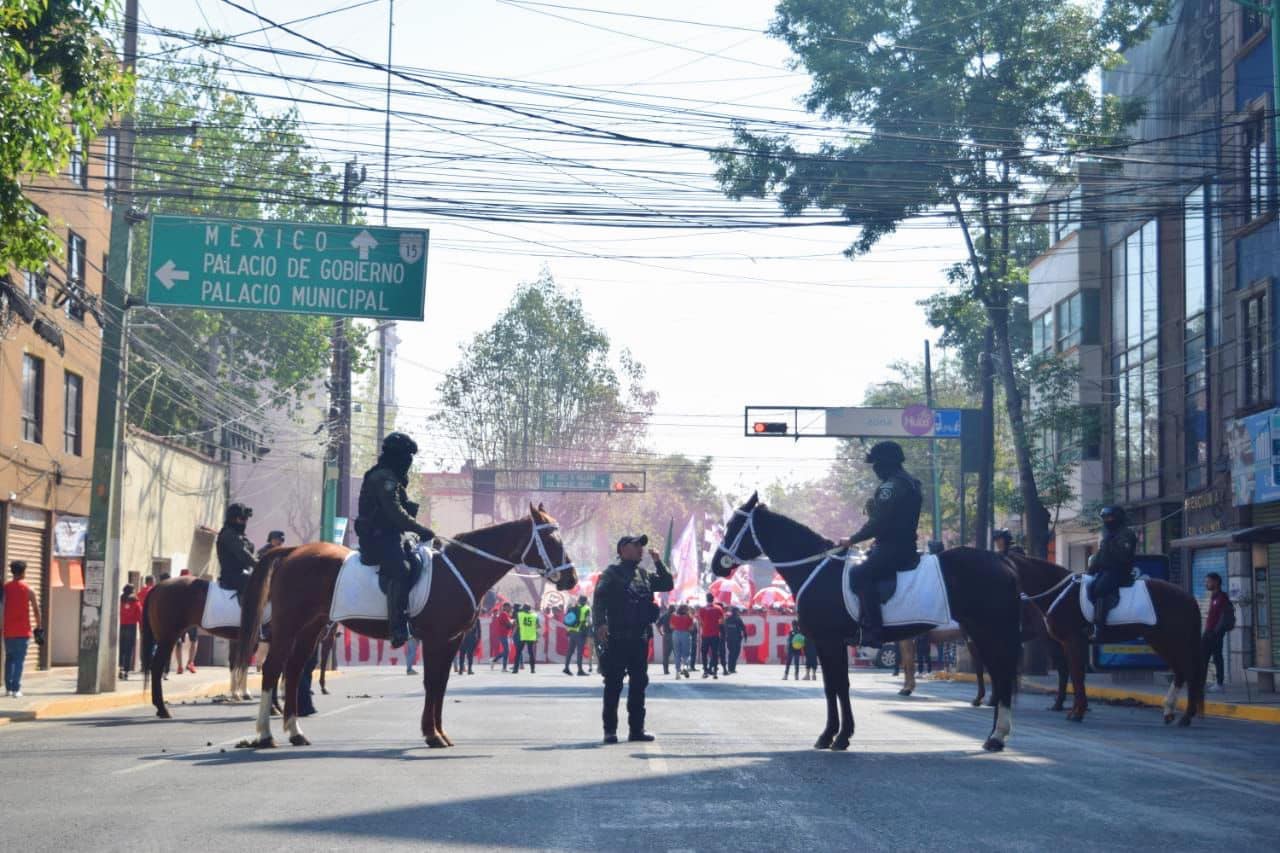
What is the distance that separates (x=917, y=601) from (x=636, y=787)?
4.12 metres

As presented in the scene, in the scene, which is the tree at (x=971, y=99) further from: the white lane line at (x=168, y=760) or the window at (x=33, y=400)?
the white lane line at (x=168, y=760)

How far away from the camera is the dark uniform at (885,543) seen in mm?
14062

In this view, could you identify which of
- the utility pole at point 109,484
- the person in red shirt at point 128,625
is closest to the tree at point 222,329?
the person in red shirt at point 128,625

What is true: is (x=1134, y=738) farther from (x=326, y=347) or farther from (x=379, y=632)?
(x=326, y=347)

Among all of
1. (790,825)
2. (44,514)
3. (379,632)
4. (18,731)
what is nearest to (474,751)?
(379,632)

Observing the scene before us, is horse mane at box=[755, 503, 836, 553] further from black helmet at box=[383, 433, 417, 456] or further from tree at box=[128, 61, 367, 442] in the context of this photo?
tree at box=[128, 61, 367, 442]

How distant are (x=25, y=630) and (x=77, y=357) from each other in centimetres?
1592

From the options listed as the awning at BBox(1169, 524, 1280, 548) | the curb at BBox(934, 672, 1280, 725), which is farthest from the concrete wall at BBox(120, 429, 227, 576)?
the awning at BBox(1169, 524, 1280, 548)

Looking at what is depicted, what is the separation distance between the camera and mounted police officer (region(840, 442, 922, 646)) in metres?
14.1

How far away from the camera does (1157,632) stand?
19.9 metres

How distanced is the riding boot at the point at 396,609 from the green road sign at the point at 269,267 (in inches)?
353

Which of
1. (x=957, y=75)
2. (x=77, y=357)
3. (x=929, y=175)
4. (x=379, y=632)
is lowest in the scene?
(x=379, y=632)

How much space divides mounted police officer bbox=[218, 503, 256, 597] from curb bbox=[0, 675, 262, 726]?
302 centimetres

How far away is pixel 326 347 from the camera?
2128 inches
